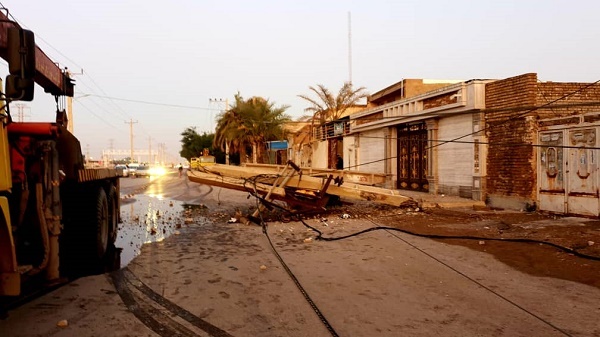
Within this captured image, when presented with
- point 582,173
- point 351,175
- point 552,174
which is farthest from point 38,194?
point 552,174

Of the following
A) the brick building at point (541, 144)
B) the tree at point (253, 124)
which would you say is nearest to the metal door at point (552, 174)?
the brick building at point (541, 144)

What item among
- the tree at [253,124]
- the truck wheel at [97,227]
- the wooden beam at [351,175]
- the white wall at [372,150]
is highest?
the tree at [253,124]

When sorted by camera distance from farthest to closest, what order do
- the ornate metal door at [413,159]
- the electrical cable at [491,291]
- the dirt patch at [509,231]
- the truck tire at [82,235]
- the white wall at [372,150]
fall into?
the white wall at [372,150]
the ornate metal door at [413,159]
the truck tire at [82,235]
the dirt patch at [509,231]
the electrical cable at [491,291]

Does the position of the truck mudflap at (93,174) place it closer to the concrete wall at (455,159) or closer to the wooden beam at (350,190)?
the wooden beam at (350,190)

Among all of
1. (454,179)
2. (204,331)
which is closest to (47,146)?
(204,331)

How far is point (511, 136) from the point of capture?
1252 cm

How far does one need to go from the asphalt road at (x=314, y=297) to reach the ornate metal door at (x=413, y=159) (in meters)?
10.2

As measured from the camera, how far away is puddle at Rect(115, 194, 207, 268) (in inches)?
340

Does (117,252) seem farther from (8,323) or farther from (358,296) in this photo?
(358,296)

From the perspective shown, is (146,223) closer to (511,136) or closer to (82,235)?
(82,235)

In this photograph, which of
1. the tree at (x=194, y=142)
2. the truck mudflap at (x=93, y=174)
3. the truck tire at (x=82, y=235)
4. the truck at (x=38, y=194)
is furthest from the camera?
the tree at (x=194, y=142)

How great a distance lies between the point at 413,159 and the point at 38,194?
1629cm

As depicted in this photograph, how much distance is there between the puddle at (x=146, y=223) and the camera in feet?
28.4

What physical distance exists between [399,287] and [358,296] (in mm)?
687
